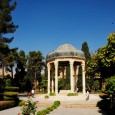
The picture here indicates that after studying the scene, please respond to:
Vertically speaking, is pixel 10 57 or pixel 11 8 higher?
pixel 11 8

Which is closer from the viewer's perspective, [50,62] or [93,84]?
[50,62]

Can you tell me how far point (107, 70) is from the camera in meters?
22.8

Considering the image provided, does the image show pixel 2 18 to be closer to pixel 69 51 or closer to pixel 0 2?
pixel 0 2

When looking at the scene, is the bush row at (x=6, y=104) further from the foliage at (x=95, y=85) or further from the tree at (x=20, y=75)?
the foliage at (x=95, y=85)

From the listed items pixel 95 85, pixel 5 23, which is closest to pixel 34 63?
pixel 95 85

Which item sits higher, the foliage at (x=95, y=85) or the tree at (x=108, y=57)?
the tree at (x=108, y=57)

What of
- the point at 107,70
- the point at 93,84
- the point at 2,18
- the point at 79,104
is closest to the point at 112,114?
the point at 107,70

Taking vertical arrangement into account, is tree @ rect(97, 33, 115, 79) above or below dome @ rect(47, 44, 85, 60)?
below

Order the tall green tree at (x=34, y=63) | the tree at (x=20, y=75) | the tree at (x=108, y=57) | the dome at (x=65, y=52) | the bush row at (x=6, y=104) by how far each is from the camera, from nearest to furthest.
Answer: the tree at (x=108, y=57) → the bush row at (x=6, y=104) → the dome at (x=65, y=52) → the tree at (x=20, y=75) → the tall green tree at (x=34, y=63)

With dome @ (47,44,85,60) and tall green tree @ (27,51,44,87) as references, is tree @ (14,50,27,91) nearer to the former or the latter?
tall green tree @ (27,51,44,87)

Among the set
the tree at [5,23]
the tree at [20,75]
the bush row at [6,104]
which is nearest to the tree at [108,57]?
the bush row at [6,104]

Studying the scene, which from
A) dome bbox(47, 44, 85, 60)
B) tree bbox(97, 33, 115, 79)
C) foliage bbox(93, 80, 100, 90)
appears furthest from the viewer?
foliage bbox(93, 80, 100, 90)

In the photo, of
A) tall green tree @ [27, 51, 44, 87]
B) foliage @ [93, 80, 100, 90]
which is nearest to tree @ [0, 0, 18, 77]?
tall green tree @ [27, 51, 44, 87]

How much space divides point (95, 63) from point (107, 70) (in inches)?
51.3
